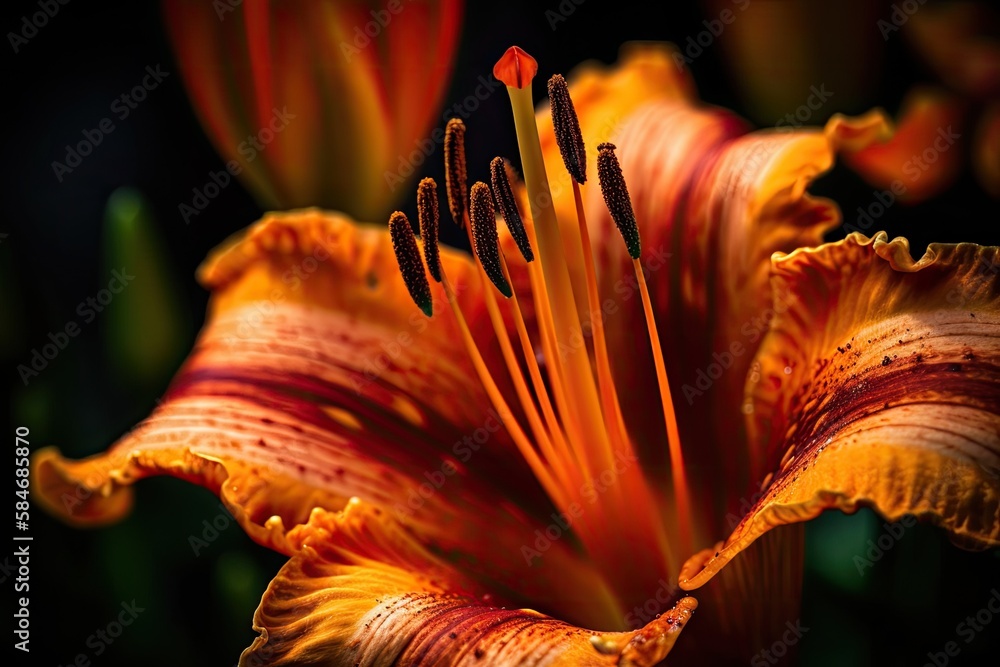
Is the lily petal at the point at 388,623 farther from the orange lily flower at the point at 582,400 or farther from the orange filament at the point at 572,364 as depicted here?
the orange filament at the point at 572,364

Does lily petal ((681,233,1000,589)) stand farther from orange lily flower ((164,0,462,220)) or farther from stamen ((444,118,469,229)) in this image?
orange lily flower ((164,0,462,220))

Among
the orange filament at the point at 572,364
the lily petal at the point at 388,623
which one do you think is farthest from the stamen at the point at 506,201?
the lily petal at the point at 388,623

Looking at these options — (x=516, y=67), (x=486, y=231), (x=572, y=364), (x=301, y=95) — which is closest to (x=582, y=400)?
(x=572, y=364)

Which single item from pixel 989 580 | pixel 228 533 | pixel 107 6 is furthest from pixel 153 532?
pixel 989 580

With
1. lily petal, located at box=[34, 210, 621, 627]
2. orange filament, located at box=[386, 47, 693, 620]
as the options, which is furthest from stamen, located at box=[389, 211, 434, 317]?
lily petal, located at box=[34, 210, 621, 627]

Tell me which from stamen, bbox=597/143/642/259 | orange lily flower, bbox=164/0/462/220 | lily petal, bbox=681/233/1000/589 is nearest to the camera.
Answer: lily petal, bbox=681/233/1000/589

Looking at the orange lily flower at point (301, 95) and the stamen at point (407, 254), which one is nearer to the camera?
the stamen at point (407, 254)

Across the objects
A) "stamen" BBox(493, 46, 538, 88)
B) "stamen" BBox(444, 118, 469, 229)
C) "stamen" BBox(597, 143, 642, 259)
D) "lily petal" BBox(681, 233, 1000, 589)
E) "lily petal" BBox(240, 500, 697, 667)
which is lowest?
"lily petal" BBox(240, 500, 697, 667)

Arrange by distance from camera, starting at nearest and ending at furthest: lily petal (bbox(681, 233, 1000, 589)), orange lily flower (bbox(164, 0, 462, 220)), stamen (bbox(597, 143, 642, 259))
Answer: lily petal (bbox(681, 233, 1000, 589)), stamen (bbox(597, 143, 642, 259)), orange lily flower (bbox(164, 0, 462, 220))

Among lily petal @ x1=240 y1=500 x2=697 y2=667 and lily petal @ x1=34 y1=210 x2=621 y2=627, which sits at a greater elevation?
lily petal @ x1=34 y1=210 x2=621 y2=627
